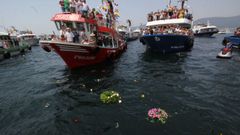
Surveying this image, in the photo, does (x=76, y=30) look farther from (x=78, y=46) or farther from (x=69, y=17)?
(x=78, y=46)

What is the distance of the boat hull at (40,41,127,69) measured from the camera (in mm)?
12855

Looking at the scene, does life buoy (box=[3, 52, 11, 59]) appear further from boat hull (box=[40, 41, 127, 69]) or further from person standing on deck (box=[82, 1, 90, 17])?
person standing on deck (box=[82, 1, 90, 17])

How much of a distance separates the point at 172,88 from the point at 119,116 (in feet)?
14.6

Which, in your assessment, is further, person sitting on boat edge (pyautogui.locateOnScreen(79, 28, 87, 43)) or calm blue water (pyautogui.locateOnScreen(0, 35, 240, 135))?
person sitting on boat edge (pyautogui.locateOnScreen(79, 28, 87, 43))

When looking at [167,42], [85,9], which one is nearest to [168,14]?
[167,42]

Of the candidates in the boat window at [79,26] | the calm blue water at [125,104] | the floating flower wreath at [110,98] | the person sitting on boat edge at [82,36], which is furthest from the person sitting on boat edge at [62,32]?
the floating flower wreath at [110,98]

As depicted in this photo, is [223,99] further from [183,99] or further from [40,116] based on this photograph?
[40,116]

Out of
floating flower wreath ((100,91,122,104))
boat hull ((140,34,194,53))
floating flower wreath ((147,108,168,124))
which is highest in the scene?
boat hull ((140,34,194,53))

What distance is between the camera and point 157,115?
275 inches

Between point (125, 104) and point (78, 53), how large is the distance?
23.9ft

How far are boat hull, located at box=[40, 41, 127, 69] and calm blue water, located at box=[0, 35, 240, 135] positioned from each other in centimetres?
170

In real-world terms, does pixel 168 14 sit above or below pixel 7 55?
above

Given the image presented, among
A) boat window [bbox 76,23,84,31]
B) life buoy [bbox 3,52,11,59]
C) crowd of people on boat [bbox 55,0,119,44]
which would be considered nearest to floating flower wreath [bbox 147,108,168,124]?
crowd of people on boat [bbox 55,0,119,44]

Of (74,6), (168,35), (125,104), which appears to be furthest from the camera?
(168,35)
